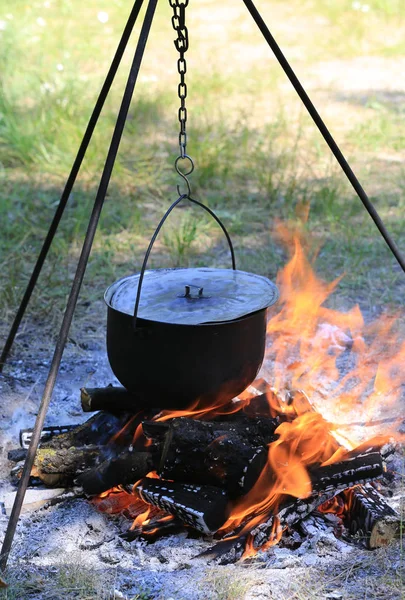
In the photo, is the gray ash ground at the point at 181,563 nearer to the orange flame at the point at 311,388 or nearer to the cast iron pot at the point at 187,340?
→ the orange flame at the point at 311,388

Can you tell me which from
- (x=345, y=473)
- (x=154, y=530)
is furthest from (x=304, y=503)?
(x=154, y=530)

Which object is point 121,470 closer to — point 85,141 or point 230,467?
point 230,467

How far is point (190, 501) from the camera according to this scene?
227 cm

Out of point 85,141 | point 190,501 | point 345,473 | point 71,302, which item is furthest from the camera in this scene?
point 85,141

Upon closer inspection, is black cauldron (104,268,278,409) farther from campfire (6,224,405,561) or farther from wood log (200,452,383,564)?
wood log (200,452,383,564)

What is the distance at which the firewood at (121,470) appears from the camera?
2.41 metres

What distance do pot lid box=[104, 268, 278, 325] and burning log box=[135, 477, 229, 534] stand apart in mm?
509

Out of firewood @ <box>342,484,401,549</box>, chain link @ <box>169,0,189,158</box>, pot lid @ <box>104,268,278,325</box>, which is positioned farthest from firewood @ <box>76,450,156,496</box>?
chain link @ <box>169,0,189,158</box>

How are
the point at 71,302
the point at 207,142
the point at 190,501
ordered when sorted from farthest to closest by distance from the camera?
1. the point at 207,142
2. the point at 190,501
3. the point at 71,302

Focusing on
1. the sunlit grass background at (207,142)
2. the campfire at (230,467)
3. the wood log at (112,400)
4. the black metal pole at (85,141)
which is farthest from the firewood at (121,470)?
the sunlit grass background at (207,142)

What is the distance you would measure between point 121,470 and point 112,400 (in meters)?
0.37

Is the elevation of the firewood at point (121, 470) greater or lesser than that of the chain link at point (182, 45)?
lesser

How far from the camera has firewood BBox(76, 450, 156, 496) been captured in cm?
241

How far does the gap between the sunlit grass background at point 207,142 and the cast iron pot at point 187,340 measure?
1380 millimetres
